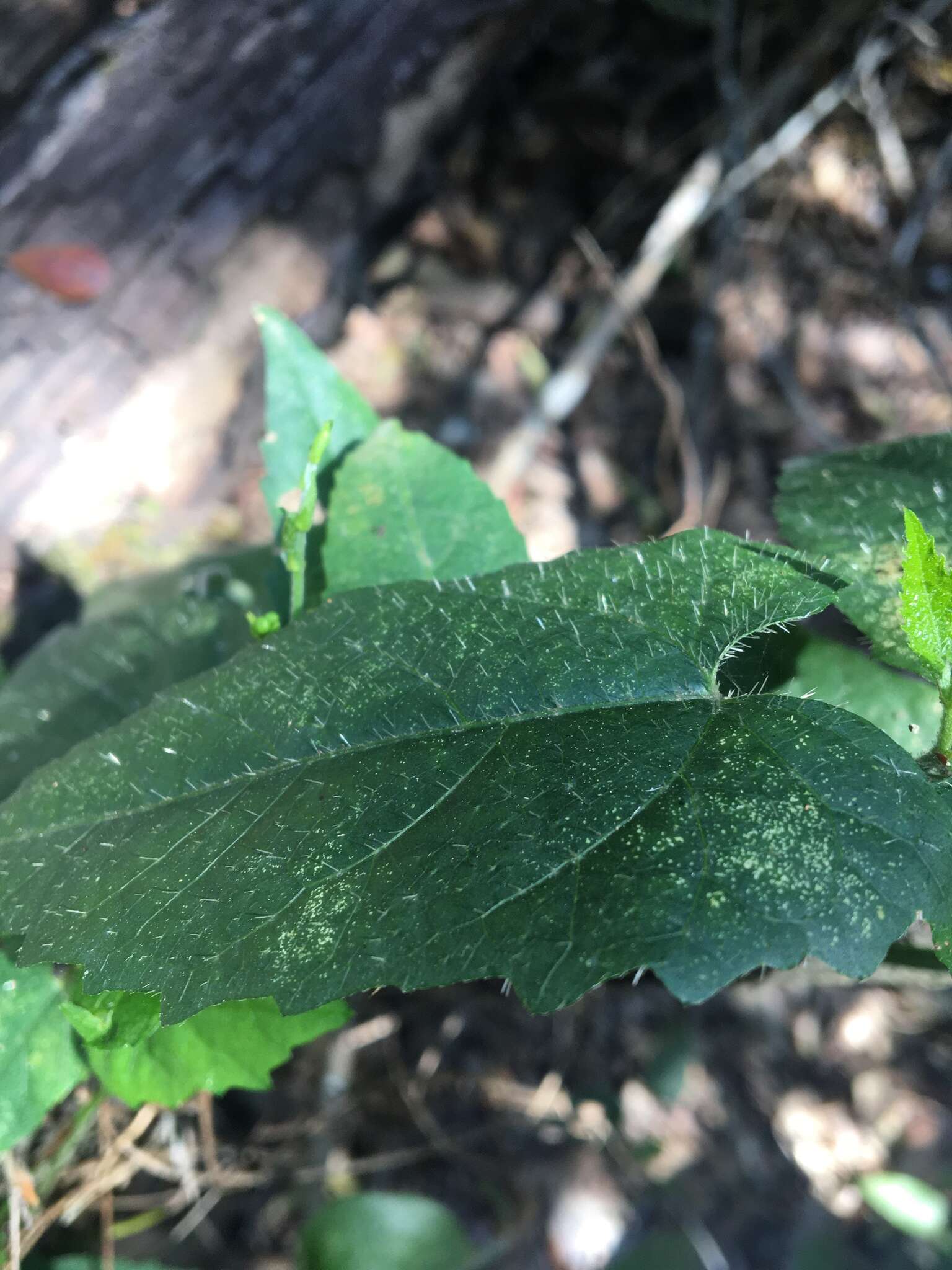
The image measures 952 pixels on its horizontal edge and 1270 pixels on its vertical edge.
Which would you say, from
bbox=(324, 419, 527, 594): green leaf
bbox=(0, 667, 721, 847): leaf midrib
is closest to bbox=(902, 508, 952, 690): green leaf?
bbox=(0, 667, 721, 847): leaf midrib

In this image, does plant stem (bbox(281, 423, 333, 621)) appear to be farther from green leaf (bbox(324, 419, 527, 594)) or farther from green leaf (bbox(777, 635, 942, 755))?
green leaf (bbox(777, 635, 942, 755))

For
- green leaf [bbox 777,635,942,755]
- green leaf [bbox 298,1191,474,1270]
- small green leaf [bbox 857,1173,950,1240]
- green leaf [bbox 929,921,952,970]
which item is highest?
green leaf [bbox 929,921,952,970]

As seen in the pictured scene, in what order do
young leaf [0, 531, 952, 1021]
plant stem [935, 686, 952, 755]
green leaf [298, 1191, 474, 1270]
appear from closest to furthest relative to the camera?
young leaf [0, 531, 952, 1021]
plant stem [935, 686, 952, 755]
green leaf [298, 1191, 474, 1270]

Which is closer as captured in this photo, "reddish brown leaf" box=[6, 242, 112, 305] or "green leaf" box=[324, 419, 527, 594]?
"green leaf" box=[324, 419, 527, 594]

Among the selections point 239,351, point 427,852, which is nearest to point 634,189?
point 239,351

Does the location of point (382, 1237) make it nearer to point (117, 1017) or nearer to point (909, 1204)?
point (117, 1017)

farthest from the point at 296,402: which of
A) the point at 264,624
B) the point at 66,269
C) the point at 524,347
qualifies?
the point at 524,347

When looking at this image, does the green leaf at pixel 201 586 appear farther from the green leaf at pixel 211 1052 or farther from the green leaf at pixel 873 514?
the green leaf at pixel 873 514

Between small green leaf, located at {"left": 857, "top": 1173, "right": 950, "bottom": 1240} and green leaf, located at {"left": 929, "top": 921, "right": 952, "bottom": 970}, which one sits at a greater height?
green leaf, located at {"left": 929, "top": 921, "right": 952, "bottom": 970}
